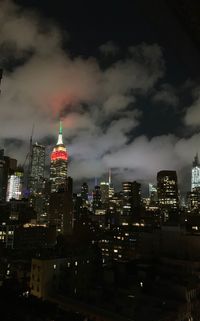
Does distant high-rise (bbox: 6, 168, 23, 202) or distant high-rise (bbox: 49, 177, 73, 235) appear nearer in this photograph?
distant high-rise (bbox: 49, 177, 73, 235)

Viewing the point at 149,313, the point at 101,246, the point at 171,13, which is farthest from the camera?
the point at 101,246

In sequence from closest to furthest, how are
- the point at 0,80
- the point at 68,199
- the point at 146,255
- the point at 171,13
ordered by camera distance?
1. the point at 171,13
2. the point at 0,80
3. the point at 146,255
4. the point at 68,199

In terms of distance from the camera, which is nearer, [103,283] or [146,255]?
[103,283]

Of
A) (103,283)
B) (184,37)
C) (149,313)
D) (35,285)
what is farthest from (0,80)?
(184,37)

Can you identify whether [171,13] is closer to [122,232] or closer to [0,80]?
[0,80]

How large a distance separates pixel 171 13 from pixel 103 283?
46.7ft

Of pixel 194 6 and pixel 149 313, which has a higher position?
pixel 194 6

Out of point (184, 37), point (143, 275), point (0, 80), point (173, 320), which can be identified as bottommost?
point (173, 320)

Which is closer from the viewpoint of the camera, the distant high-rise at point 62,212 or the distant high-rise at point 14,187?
the distant high-rise at point 62,212

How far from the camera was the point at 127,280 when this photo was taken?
1477 centimetres

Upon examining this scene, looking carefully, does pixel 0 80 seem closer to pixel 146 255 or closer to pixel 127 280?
pixel 127 280

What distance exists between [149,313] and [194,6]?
11178 millimetres

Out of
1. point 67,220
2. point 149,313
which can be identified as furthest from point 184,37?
point 67,220

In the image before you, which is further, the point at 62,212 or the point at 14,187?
the point at 14,187
